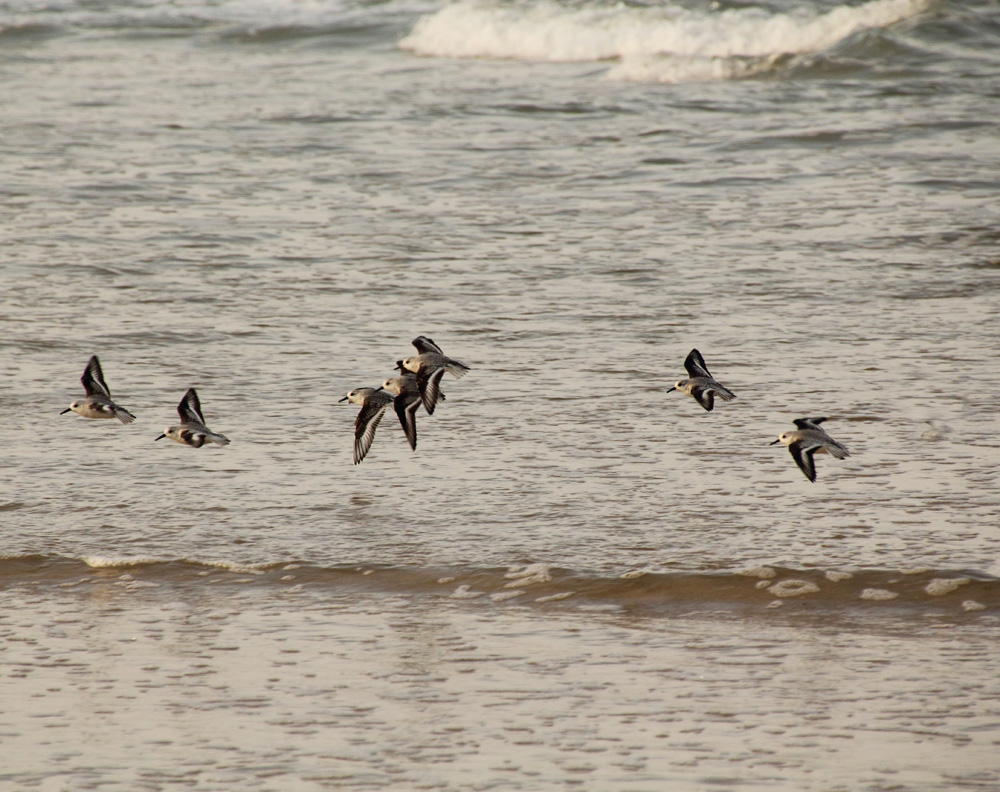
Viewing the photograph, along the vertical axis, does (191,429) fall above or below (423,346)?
below

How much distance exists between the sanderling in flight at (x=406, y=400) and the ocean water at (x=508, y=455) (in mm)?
159

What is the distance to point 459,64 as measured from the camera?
15727mm

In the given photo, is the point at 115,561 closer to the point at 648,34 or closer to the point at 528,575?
the point at 528,575

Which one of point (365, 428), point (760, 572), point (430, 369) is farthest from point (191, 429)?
point (760, 572)

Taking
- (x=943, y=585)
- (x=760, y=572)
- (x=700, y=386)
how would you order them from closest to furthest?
(x=943, y=585) → (x=760, y=572) → (x=700, y=386)

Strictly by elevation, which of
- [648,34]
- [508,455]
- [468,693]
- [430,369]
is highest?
[648,34]

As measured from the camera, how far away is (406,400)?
5789mm

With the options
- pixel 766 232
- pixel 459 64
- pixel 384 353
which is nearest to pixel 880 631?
pixel 384 353

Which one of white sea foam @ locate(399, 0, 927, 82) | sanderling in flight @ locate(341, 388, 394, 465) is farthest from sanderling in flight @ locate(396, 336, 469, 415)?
white sea foam @ locate(399, 0, 927, 82)

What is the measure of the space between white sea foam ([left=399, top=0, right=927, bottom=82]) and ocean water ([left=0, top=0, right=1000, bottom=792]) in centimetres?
202

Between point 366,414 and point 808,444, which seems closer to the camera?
point 808,444

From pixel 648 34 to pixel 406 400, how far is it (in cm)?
1063

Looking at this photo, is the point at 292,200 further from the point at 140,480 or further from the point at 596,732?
the point at 596,732

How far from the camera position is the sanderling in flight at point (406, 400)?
577 cm
